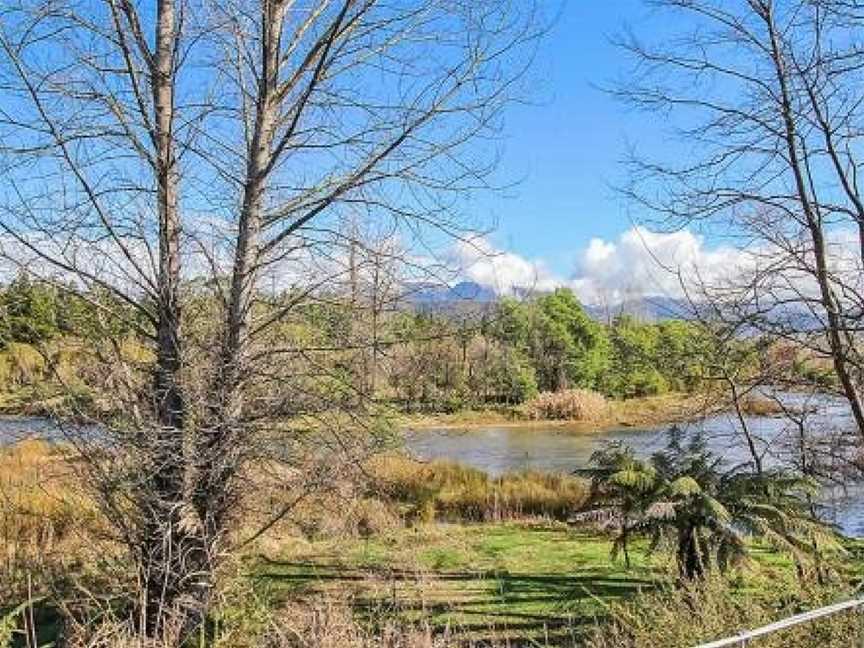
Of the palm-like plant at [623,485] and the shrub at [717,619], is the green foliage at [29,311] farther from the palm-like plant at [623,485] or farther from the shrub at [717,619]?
the palm-like plant at [623,485]

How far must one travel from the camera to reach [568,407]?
145 ft

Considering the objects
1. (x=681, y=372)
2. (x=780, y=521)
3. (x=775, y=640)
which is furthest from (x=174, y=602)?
(x=780, y=521)

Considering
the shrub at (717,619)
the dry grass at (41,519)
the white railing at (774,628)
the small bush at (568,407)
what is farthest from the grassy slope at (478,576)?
the small bush at (568,407)

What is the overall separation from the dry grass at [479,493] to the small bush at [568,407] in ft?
78.7

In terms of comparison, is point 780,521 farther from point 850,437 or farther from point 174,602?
point 174,602

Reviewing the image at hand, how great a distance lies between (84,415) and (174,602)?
123 cm

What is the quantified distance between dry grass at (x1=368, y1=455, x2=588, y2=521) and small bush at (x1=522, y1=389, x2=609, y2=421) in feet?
78.7

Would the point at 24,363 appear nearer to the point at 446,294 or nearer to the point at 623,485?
the point at 446,294

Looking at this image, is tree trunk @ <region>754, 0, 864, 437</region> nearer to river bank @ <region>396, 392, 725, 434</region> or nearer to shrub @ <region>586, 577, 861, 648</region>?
shrub @ <region>586, 577, 861, 648</region>

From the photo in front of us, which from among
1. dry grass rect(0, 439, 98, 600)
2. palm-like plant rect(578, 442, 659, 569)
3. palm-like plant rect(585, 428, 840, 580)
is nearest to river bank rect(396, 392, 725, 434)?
dry grass rect(0, 439, 98, 600)

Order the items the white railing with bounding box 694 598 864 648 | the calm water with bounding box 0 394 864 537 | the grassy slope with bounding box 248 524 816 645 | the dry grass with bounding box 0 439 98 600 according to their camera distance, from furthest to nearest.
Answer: the grassy slope with bounding box 248 524 816 645 → the calm water with bounding box 0 394 864 537 → the dry grass with bounding box 0 439 98 600 → the white railing with bounding box 694 598 864 648

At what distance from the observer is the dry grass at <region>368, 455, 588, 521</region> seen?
16719mm

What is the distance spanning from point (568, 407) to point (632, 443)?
67.5ft

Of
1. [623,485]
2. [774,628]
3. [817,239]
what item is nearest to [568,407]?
[623,485]
